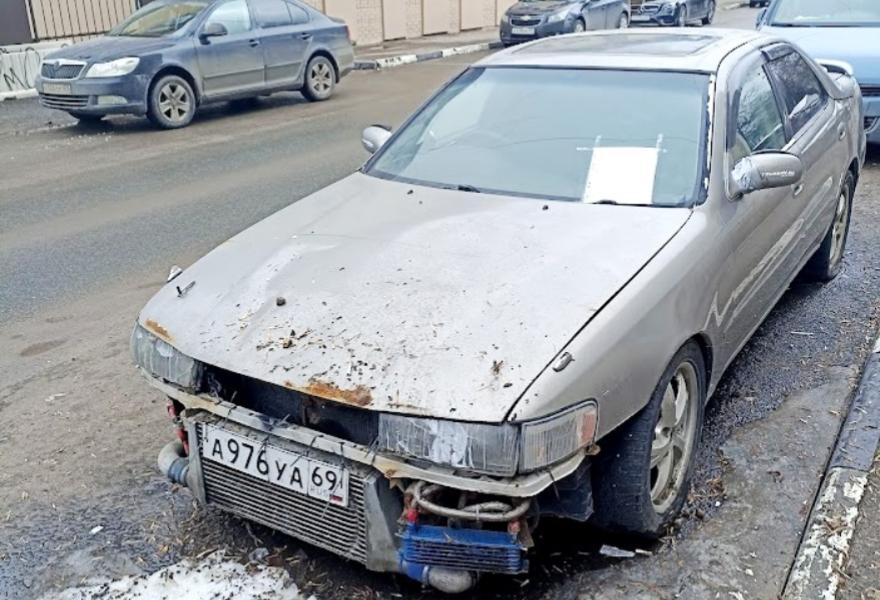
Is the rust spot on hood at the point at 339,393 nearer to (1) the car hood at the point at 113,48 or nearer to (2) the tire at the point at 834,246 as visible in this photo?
(2) the tire at the point at 834,246

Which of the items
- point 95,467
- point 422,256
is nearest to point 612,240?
point 422,256

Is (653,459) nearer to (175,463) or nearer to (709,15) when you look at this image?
(175,463)

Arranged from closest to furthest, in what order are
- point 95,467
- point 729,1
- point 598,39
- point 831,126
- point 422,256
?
point 422,256, point 95,467, point 598,39, point 831,126, point 729,1

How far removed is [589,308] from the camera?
2.89 meters

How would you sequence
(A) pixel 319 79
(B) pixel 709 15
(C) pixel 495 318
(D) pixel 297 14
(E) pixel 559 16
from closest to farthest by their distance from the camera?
(C) pixel 495 318 < (D) pixel 297 14 < (A) pixel 319 79 < (E) pixel 559 16 < (B) pixel 709 15

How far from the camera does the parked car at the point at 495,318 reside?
2.67 metres

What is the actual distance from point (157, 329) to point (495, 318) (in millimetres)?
1180

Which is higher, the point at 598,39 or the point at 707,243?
the point at 598,39

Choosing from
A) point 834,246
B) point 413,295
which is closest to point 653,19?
point 834,246

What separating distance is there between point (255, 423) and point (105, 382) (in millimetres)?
2095

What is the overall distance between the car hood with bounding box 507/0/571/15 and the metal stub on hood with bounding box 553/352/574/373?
19.3 meters

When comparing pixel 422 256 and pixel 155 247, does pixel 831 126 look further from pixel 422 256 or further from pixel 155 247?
pixel 155 247

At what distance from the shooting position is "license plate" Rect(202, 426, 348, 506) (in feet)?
9.17

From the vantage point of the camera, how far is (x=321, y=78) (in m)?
14.2
